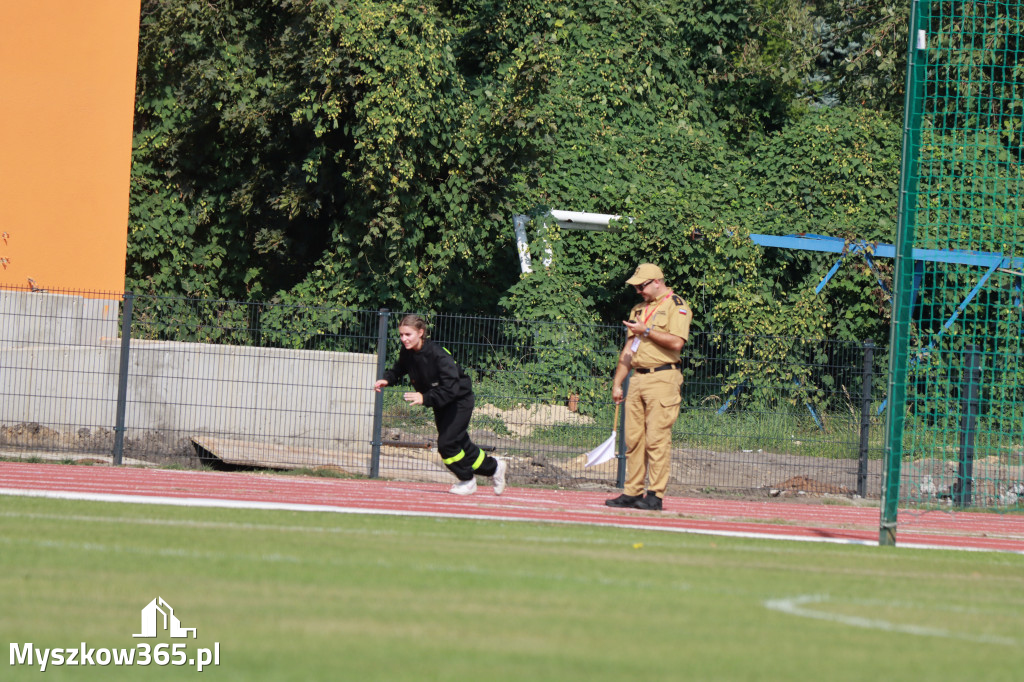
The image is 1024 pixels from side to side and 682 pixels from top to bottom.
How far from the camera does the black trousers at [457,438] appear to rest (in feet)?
35.0

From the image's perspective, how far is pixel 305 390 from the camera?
1372 centimetres

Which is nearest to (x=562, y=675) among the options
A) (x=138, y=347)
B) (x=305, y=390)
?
(x=305, y=390)

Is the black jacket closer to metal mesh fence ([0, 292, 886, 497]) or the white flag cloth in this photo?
the white flag cloth

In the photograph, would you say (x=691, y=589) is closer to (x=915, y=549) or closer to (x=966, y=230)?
(x=915, y=549)

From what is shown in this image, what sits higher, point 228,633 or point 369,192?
point 369,192

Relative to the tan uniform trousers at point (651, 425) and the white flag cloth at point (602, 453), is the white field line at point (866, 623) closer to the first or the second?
the tan uniform trousers at point (651, 425)

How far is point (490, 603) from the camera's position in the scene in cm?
518

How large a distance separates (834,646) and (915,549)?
4.28 m

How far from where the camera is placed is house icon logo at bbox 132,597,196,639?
174 inches

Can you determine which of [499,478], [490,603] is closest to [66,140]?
[499,478]

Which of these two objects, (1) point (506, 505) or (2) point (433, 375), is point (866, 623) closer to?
(1) point (506, 505)

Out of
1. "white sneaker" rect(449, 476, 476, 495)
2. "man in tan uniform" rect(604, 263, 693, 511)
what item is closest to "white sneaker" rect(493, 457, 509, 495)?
"white sneaker" rect(449, 476, 476, 495)

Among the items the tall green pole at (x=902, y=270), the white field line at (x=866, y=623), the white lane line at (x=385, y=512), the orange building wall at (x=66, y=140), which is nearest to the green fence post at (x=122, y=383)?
the orange building wall at (x=66, y=140)

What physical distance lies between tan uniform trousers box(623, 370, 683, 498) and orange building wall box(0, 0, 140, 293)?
7985 mm
